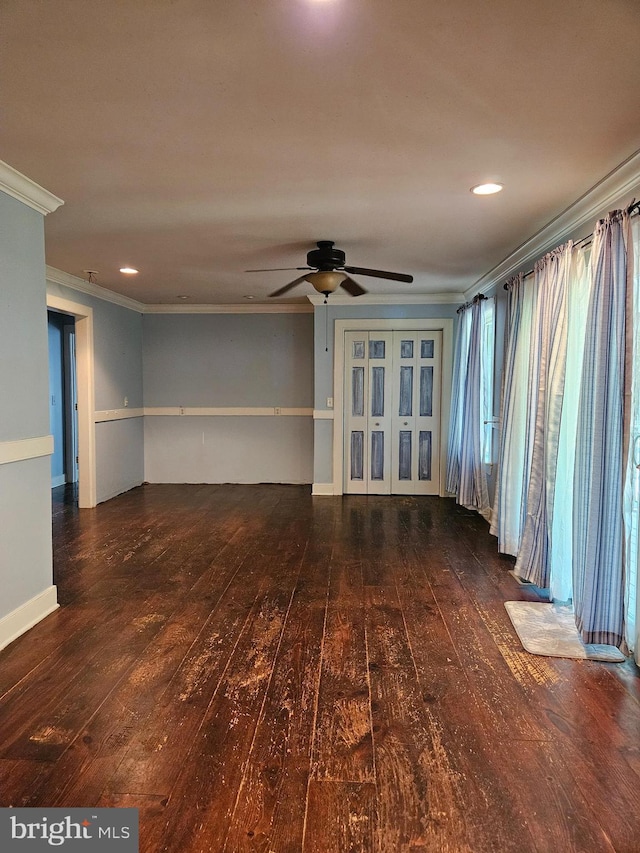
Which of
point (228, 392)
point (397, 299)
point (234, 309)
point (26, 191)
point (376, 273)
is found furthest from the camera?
point (228, 392)

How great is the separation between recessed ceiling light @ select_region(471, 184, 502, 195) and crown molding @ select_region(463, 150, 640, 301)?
1.61ft

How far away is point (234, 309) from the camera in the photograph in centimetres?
702

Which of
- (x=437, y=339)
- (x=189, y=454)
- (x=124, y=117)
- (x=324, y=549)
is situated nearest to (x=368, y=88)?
(x=124, y=117)

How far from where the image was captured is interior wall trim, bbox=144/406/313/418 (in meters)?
7.15

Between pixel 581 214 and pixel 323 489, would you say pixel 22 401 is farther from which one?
pixel 323 489

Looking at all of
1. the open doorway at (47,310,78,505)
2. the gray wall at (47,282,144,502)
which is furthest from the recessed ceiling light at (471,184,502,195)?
the open doorway at (47,310,78,505)

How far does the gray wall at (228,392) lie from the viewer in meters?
7.11

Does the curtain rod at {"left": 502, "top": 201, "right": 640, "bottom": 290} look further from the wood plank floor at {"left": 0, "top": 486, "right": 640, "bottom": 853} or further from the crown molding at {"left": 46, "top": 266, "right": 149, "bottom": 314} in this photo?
the crown molding at {"left": 46, "top": 266, "right": 149, "bottom": 314}

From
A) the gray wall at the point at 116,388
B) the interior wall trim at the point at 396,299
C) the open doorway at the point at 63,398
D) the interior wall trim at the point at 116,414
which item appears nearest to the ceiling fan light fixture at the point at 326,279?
the interior wall trim at the point at 396,299

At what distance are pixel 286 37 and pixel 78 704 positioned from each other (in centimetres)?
255

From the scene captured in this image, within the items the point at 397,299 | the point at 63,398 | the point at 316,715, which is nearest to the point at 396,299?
the point at 397,299

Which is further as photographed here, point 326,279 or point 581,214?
point 326,279

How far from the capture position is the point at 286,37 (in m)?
1.63

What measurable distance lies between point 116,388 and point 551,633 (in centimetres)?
528
